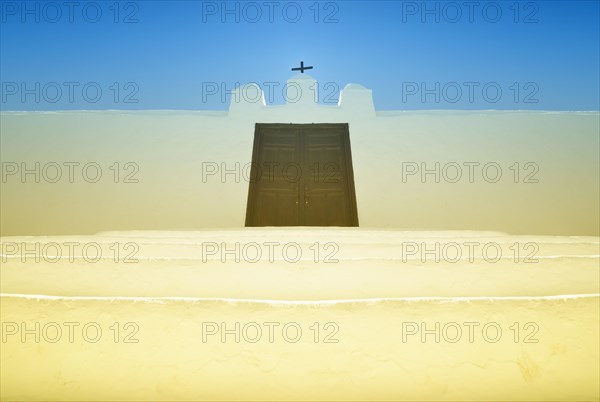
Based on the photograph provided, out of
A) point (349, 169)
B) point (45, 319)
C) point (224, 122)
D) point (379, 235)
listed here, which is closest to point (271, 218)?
point (349, 169)

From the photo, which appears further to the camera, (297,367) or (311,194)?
(311,194)

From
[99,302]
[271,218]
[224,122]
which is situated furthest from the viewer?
[224,122]

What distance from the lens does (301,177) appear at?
620cm

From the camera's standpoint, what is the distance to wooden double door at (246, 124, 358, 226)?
5898 mm

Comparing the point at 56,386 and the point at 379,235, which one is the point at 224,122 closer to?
the point at 379,235

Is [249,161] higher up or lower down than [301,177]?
higher up

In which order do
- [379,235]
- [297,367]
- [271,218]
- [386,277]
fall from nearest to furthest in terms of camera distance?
[297,367] → [386,277] → [379,235] → [271,218]

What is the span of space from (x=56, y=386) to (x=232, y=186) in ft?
14.7

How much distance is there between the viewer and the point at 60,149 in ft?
20.2

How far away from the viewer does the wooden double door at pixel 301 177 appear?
5.90m

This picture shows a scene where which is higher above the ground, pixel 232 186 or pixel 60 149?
pixel 60 149

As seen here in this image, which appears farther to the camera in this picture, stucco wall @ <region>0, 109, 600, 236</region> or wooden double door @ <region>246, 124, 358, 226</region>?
wooden double door @ <region>246, 124, 358, 226</region>

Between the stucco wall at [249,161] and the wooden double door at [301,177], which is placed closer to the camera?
the stucco wall at [249,161]

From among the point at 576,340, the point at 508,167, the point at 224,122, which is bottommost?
the point at 576,340
